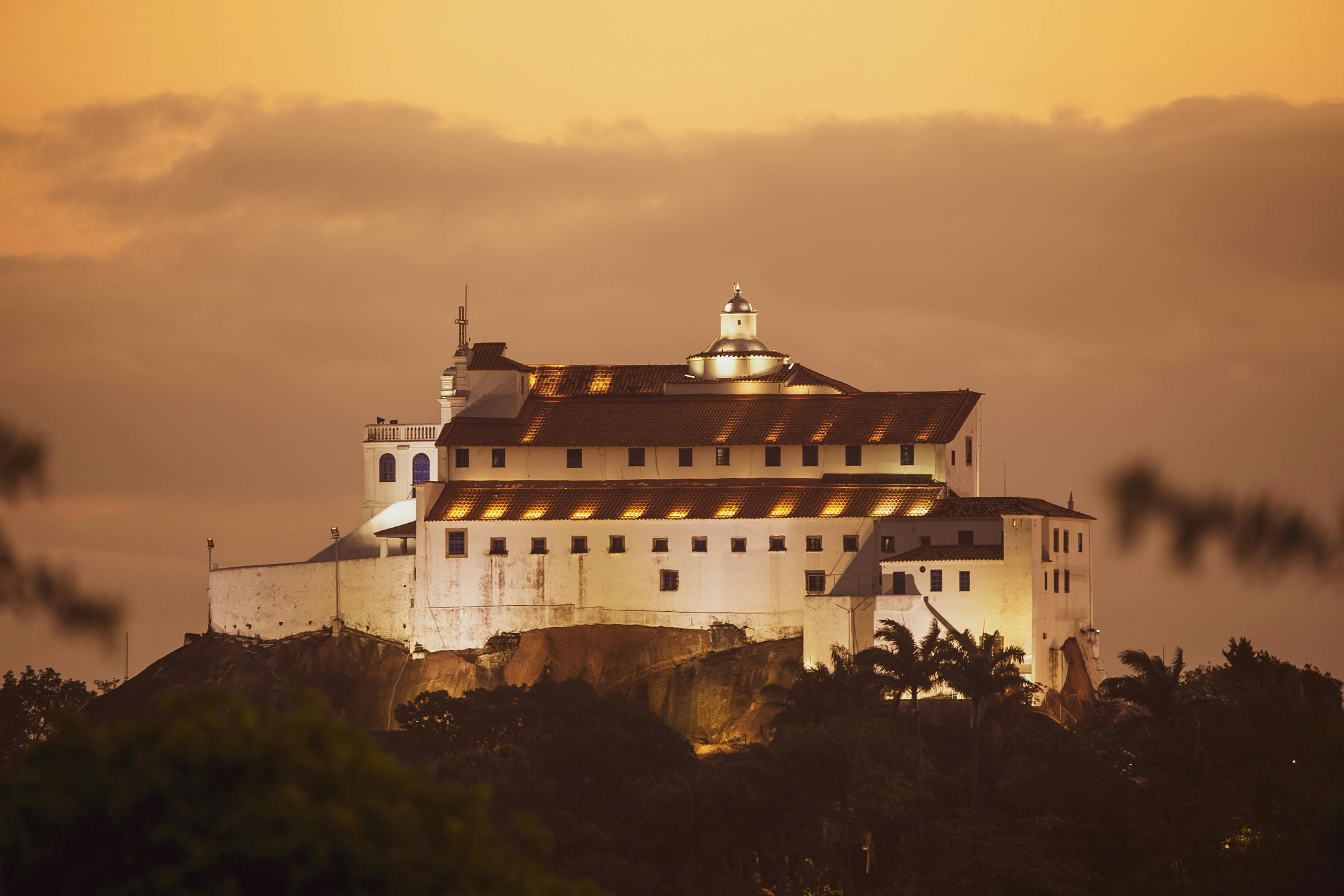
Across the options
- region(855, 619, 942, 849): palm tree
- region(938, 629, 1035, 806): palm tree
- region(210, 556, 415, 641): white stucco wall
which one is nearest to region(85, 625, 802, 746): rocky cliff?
region(210, 556, 415, 641): white stucco wall

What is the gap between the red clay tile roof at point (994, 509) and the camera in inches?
3223

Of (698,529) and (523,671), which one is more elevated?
(698,529)

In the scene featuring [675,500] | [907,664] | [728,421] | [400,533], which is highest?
[728,421]

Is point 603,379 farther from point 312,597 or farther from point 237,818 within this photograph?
point 237,818

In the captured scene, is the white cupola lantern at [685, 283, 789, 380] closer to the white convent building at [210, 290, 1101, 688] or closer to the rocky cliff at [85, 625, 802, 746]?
the white convent building at [210, 290, 1101, 688]

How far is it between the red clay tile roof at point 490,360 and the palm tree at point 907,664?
24447mm

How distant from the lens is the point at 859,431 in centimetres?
9094

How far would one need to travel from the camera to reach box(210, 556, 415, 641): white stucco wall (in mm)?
90625

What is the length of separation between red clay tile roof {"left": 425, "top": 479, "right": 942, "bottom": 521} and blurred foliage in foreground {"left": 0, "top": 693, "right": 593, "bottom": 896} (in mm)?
55595

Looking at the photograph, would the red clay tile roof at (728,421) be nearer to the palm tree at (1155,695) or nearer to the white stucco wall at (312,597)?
the white stucco wall at (312,597)

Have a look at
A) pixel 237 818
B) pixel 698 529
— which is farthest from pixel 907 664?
pixel 237 818

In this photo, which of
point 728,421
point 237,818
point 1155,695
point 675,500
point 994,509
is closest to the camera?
point 237,818

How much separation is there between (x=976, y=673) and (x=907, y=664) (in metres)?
3.04

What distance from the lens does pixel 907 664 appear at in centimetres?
7694
